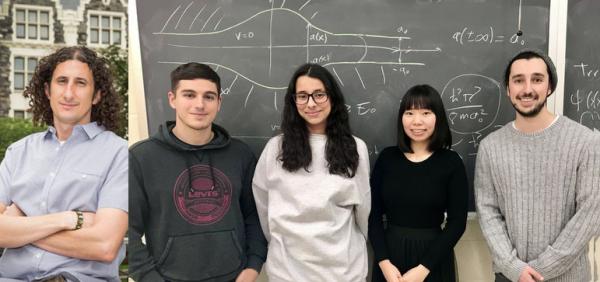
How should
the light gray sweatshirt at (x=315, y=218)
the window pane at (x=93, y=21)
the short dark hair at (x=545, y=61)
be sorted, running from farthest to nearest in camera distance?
the short dark hair at (x=545, y=61) < the light gray sweatshirt at (x=315, y=218) < the window pane at (x=93, y=21)

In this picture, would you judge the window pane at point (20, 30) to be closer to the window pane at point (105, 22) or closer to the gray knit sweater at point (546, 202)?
the window pane at point (105, 22)

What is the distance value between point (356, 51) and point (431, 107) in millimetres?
456

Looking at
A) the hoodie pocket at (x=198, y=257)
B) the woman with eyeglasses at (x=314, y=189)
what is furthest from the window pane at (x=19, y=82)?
the woman with eyeglasses at (x=314, y=189)

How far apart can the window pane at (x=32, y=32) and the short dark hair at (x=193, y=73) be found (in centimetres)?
56

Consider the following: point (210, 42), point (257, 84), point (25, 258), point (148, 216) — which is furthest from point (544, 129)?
point (25, 258)

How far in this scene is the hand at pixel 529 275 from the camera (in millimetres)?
2076

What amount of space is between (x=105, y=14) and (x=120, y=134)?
1.47 ft

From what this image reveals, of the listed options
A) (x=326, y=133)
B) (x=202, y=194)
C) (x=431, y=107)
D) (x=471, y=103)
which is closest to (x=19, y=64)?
(x=202, y=194)

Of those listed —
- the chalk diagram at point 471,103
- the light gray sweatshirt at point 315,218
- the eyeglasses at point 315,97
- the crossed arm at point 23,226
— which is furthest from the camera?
the chalk diagram at point 471,103

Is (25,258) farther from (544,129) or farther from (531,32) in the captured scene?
(531,32)

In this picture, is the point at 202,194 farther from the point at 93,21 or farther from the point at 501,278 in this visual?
the point at 501,278

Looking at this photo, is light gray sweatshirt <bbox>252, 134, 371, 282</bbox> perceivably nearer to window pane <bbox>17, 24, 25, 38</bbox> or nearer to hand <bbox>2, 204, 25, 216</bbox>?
hand <bbox>2, 204, 25, 216</bbox>

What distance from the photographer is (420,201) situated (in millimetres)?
2125

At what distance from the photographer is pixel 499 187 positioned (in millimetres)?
2205
